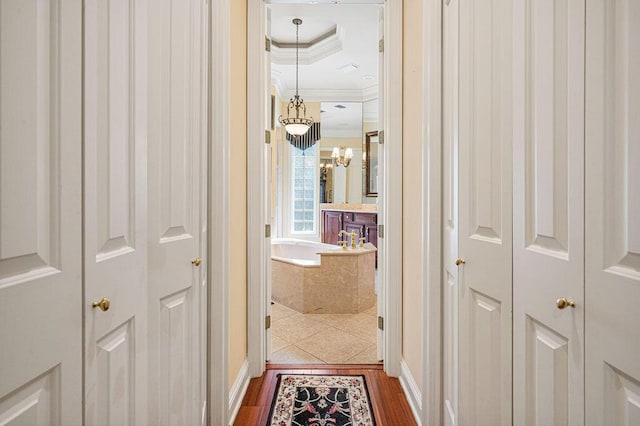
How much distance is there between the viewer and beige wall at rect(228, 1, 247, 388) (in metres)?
1.79

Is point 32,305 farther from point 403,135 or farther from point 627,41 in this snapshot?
point 403,135

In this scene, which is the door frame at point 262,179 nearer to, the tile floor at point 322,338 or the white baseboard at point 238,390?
the white baseboard at point 238,390

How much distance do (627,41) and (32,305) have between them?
1249 millimetres

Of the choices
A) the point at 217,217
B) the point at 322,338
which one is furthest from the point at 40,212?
the point at 322,338

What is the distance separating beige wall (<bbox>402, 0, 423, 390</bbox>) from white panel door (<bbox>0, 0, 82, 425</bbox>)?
148 cm

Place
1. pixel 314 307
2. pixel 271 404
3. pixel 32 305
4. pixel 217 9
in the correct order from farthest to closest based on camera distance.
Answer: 1. pixel 314 307
2. pixel 271 404
3. pixel 217 9
4. pixel 32 305

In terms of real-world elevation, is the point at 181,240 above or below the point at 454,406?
above

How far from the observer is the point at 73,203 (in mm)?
691

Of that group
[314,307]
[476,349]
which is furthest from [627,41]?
[314,307]

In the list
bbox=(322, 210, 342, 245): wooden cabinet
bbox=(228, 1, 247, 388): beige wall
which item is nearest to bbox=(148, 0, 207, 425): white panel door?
bbox=(228, 1, 247, 388): beige wall

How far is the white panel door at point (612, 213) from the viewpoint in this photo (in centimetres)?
62

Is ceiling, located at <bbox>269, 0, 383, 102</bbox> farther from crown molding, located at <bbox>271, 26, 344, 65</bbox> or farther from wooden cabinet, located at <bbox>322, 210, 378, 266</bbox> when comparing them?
wooden cabinet, located at <bbox>322, 210, 378, 266</bbox>

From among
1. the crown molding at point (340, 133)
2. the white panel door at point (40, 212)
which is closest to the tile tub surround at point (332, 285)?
the white panel door at point (40, 212)

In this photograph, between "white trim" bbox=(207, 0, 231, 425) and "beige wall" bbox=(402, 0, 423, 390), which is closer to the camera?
"white trim" bbox=(207, 0, 231, 425)
